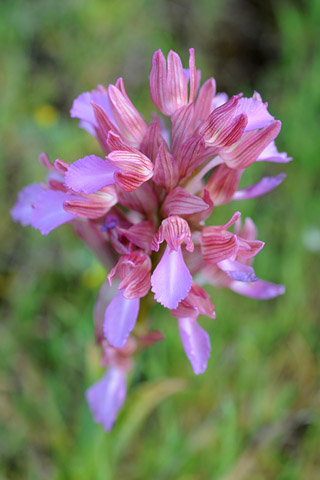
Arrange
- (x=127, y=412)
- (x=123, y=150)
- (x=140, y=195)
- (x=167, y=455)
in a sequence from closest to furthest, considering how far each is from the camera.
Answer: (x=123, y=150) → (x=140, y=195) → (x=127, y=412) → (x=167, y=455)

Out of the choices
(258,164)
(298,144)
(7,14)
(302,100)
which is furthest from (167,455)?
(7,14)

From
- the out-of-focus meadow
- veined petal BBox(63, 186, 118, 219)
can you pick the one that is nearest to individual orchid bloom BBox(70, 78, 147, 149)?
veined petal BBox(63, 186, 118, 219)

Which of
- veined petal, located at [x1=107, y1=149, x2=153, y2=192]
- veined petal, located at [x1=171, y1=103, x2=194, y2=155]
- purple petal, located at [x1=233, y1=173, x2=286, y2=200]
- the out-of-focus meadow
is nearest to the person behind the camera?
veined petal, located at [x1=107, y1=149, x2=153, y2=192]

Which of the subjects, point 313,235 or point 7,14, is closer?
point 313,235

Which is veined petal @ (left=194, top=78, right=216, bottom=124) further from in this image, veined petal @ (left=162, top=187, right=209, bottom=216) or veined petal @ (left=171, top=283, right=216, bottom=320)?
veined petal @ (left=171, top=283, right=216, bottom=320)

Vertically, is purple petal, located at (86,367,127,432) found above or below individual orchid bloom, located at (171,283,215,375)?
below

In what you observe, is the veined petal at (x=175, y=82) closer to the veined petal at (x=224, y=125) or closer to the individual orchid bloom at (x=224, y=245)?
the veined petal at (x=224, y=125)

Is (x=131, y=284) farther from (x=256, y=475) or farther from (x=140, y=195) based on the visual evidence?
(x=256, y=475)

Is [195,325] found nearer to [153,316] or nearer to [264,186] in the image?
[264,186]
